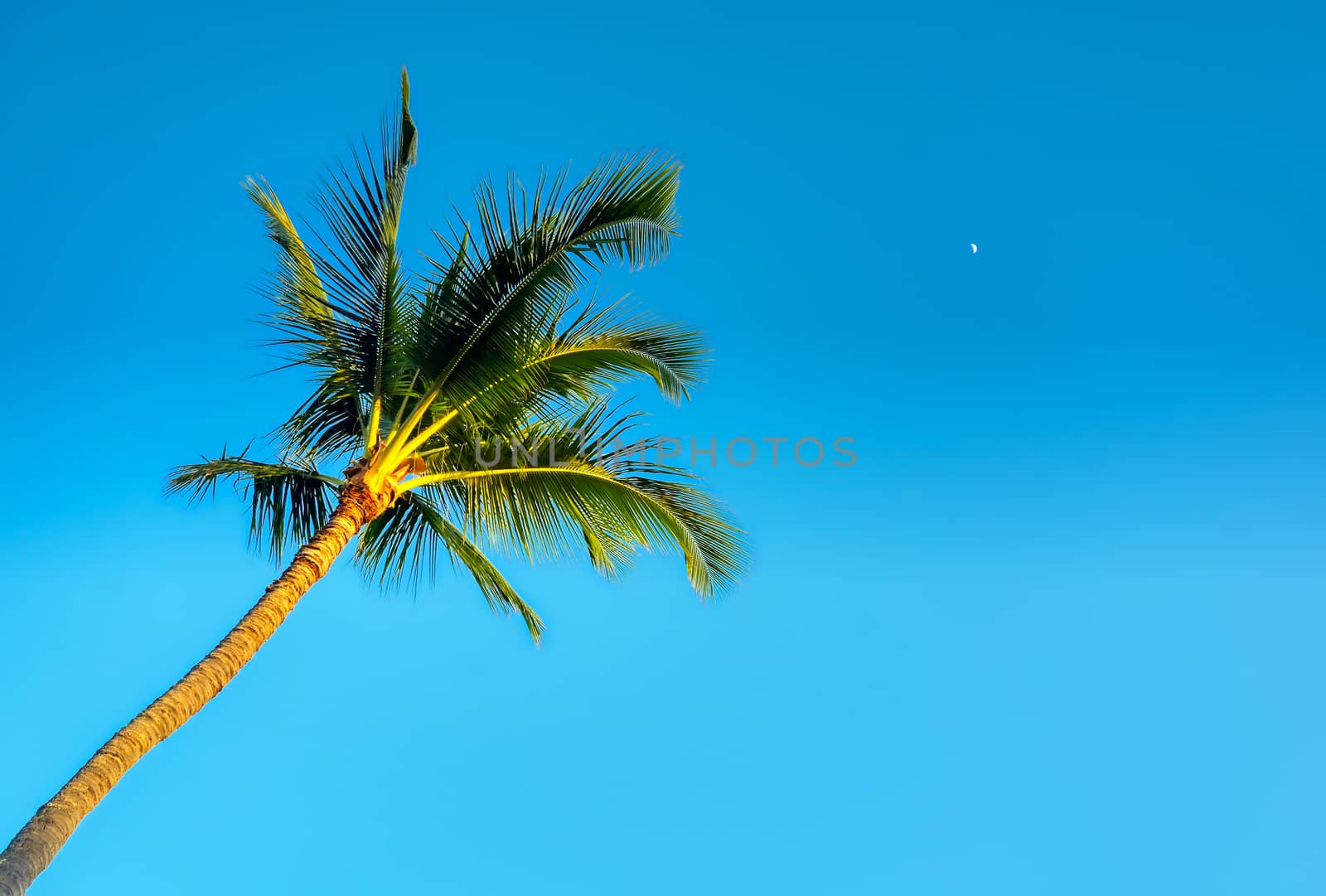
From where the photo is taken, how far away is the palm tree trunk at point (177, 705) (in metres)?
3.70

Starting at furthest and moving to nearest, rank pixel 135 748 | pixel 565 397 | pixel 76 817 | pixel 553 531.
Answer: pixel 565 397 < pixel 553 531 < pixel 135 748 < pixel 76 817

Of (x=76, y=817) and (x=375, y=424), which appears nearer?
(x=76, y=817)

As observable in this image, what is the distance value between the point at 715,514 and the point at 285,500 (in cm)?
380

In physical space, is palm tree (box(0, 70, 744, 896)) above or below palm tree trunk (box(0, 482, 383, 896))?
above

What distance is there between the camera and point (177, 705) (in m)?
4.67

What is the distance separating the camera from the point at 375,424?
22.3 ft

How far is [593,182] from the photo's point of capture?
6.54m

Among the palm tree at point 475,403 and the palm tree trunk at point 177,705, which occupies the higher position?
the palm tree at point 475,403

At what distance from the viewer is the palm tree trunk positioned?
370cm

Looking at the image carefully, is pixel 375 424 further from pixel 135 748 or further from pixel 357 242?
pixel 135 748

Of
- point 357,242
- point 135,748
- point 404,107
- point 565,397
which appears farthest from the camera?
point 565,397

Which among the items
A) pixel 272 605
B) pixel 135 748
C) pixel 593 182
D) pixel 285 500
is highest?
pixel 593 182

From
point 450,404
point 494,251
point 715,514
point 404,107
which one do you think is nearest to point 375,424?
point 450,404

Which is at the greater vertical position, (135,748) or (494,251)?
(494,251)
